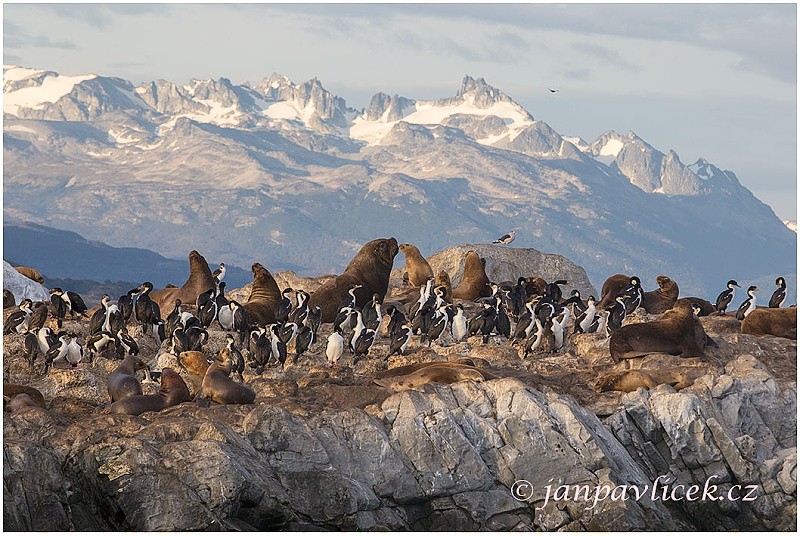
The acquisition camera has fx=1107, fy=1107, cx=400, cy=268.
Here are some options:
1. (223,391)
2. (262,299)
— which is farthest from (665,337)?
(262,299)

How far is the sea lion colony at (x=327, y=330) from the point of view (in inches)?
701

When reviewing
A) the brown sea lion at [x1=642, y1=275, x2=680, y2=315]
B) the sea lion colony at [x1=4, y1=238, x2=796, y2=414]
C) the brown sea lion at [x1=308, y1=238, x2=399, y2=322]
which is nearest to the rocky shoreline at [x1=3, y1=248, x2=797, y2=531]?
the sea lion colony at [x1=4, y1=238, x2=796, y2=414]

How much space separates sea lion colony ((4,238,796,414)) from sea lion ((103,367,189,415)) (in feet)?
0.06

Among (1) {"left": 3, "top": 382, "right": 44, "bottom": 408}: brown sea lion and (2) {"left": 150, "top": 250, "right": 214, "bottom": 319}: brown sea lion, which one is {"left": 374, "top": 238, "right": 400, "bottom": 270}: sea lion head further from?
(1) {"left": 3, "top": 382, "right": 44, "bottom": 408}: brown sea lion

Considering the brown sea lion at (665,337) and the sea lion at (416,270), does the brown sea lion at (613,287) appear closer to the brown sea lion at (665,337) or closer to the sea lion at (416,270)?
the sea lion at (416,270)

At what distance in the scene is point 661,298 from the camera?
29688 mm

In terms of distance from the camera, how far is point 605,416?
17.2m

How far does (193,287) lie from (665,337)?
1196 centimetres

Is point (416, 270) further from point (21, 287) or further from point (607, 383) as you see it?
point (607, 383)

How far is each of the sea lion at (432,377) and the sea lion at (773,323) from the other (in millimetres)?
9357

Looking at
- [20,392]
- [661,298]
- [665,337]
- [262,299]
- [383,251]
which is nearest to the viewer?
[20,392]

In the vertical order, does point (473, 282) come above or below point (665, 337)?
below

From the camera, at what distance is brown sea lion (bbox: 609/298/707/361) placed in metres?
21.0

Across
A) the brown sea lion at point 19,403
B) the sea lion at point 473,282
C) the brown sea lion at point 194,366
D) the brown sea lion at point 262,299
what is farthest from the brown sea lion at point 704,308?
the brown sea lion at point 19,403
